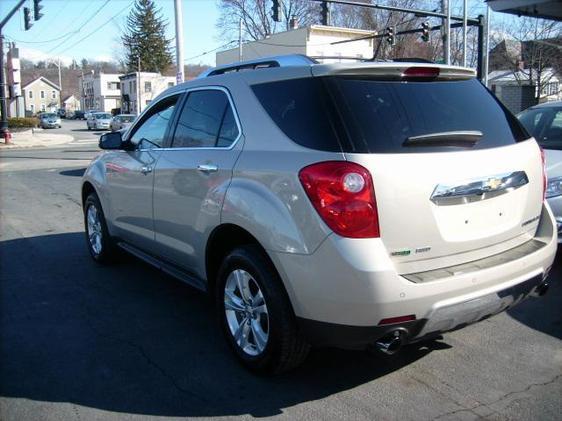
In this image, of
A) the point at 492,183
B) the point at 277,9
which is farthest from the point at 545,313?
the point at 277,9

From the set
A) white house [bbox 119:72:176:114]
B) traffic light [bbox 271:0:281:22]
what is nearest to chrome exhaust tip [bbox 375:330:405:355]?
traffic light [bbox 271:0:281:22]

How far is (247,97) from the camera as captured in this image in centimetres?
366

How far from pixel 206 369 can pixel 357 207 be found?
1575mm

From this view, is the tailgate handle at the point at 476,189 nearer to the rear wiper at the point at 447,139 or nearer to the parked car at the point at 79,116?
the rear wiper at the point at 447,139

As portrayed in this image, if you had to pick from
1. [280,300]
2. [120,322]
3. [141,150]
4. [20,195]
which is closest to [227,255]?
[280,300]

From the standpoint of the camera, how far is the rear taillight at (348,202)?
288cm

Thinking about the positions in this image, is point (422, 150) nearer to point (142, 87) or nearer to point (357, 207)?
point (357, 207)

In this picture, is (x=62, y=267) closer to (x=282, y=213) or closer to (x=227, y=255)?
(x=227, y=255)

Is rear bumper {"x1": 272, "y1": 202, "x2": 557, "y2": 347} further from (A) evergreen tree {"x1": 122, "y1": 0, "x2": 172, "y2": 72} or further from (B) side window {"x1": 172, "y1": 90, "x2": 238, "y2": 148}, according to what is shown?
(A) evergreen tree {"x1": 122, "y1": 0, "x2": 172, "y2": 72}

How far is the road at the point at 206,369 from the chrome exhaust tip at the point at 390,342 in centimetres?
40

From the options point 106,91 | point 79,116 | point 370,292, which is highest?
point 106,91

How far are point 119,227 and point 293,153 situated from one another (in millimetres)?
2834

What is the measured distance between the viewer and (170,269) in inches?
178

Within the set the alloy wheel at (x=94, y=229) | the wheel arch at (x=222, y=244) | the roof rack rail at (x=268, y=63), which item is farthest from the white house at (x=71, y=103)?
the wheel arch at (x=222, y=244)
